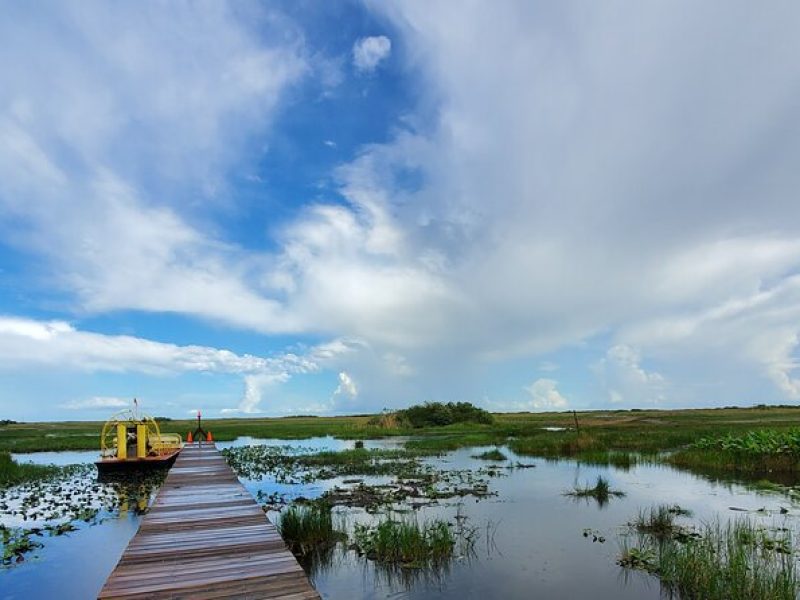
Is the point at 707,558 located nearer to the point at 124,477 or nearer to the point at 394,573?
the point at 394,573

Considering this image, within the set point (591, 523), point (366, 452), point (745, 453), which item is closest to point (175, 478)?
point (591, 523)

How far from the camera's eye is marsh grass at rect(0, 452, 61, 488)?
2409 centimetres

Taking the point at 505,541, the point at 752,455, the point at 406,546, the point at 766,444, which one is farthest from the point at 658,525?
the point at 766,444

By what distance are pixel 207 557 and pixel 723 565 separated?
968 centimetres

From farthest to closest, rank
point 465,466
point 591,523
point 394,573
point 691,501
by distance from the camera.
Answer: point 465,466 < point 691,501 < point 591,523 < point 394,573

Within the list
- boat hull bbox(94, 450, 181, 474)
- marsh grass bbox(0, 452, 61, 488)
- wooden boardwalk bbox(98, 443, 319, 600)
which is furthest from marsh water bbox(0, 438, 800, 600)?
marsh grass bbox(0, 452, 61, 488)

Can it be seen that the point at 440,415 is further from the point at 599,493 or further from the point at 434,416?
the point at 599,493

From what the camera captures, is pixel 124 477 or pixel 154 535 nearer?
pixel 154 535

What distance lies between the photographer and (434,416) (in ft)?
210

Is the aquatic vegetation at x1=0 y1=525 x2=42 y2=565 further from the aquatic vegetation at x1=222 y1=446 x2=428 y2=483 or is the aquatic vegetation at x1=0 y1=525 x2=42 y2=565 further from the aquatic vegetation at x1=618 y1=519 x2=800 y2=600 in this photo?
the aquatic vegetation at x1=618 y1=519 x2=800 y2=600

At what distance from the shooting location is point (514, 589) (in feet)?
34.2

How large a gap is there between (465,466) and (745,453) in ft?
43.0

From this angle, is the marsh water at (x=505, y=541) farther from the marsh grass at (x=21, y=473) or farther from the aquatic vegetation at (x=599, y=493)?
the marsh grass at (x=21, y=473)

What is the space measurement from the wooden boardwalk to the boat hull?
47.4 ft
